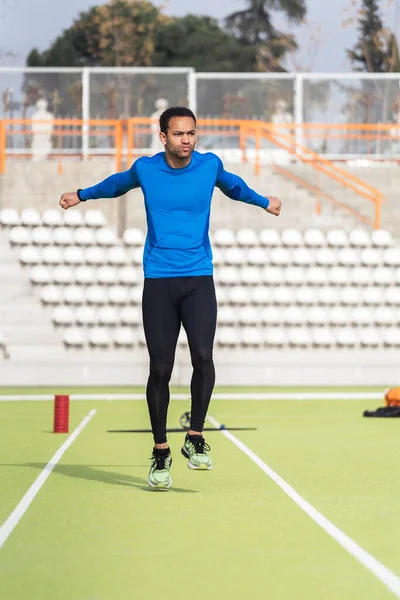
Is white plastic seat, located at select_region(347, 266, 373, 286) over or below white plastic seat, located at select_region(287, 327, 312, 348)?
over

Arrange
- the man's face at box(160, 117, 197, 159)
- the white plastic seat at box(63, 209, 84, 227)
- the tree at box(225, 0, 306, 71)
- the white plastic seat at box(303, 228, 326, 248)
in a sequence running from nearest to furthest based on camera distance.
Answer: the man's face at box(160, 117, 197, 159), the white plastic seat at box(303, 228, 326, 248), the white plastic seat at box(63, 209, 84, 227), the tree at box(225, 0, 306, 71)

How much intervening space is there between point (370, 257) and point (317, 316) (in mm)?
1973

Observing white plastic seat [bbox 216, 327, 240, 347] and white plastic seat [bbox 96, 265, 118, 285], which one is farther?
white plastic seat [bbox 96, 265, 118, 285]

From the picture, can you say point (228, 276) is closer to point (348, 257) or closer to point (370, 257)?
point (348, 257)

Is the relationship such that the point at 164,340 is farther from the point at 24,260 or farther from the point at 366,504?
the point at 24,260

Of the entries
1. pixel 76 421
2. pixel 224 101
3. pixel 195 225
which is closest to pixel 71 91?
pixel 224 101

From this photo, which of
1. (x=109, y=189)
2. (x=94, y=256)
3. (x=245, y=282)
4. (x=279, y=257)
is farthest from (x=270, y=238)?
(x=109, y=189)

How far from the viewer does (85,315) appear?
80.6 feet

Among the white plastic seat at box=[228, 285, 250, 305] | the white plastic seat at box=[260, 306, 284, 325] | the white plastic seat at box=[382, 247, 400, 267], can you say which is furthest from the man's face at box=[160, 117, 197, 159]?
the white plastic seat at box=[382, 247, 400, 267]

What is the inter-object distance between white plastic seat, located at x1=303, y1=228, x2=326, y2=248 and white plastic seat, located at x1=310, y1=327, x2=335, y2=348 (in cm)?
220

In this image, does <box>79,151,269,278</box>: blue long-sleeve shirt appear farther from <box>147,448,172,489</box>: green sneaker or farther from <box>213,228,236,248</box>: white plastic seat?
<box>213,228,236,248</box>: white plastic seat

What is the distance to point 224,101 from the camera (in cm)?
3064

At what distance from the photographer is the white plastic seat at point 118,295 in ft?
81.3

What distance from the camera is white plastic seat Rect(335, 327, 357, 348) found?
2450cm
